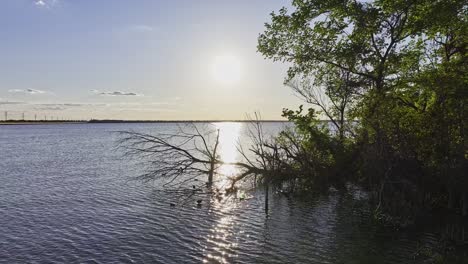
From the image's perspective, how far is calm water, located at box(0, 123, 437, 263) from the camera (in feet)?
54.1

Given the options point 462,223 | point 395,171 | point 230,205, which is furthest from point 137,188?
point 462,223

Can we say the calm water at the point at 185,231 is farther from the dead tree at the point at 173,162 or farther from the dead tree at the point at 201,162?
the dead tree at the point at 173,162

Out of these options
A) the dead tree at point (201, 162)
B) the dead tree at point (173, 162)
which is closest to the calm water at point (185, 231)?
Result: the dead tree at point (201, 162)

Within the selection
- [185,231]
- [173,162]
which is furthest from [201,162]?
[185,231]

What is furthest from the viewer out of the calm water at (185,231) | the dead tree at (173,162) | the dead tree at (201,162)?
the dead tree at (173,162)

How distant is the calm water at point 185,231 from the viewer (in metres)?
16.5

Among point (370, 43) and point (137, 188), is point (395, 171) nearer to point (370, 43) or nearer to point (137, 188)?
point (370, 43)

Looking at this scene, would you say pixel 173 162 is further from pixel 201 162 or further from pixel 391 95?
pixel 391 95

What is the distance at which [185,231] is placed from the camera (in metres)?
20.0

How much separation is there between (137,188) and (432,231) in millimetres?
23202

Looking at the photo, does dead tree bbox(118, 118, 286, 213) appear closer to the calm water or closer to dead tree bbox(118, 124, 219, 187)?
dead tree bbox(118, 124, 219, 187)

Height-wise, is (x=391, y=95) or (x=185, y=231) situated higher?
(x=391, y=95)

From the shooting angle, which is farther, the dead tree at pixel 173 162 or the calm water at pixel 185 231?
the dead tree at pixel 173 162

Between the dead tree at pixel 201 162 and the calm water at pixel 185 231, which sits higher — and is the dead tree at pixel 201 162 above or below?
above
